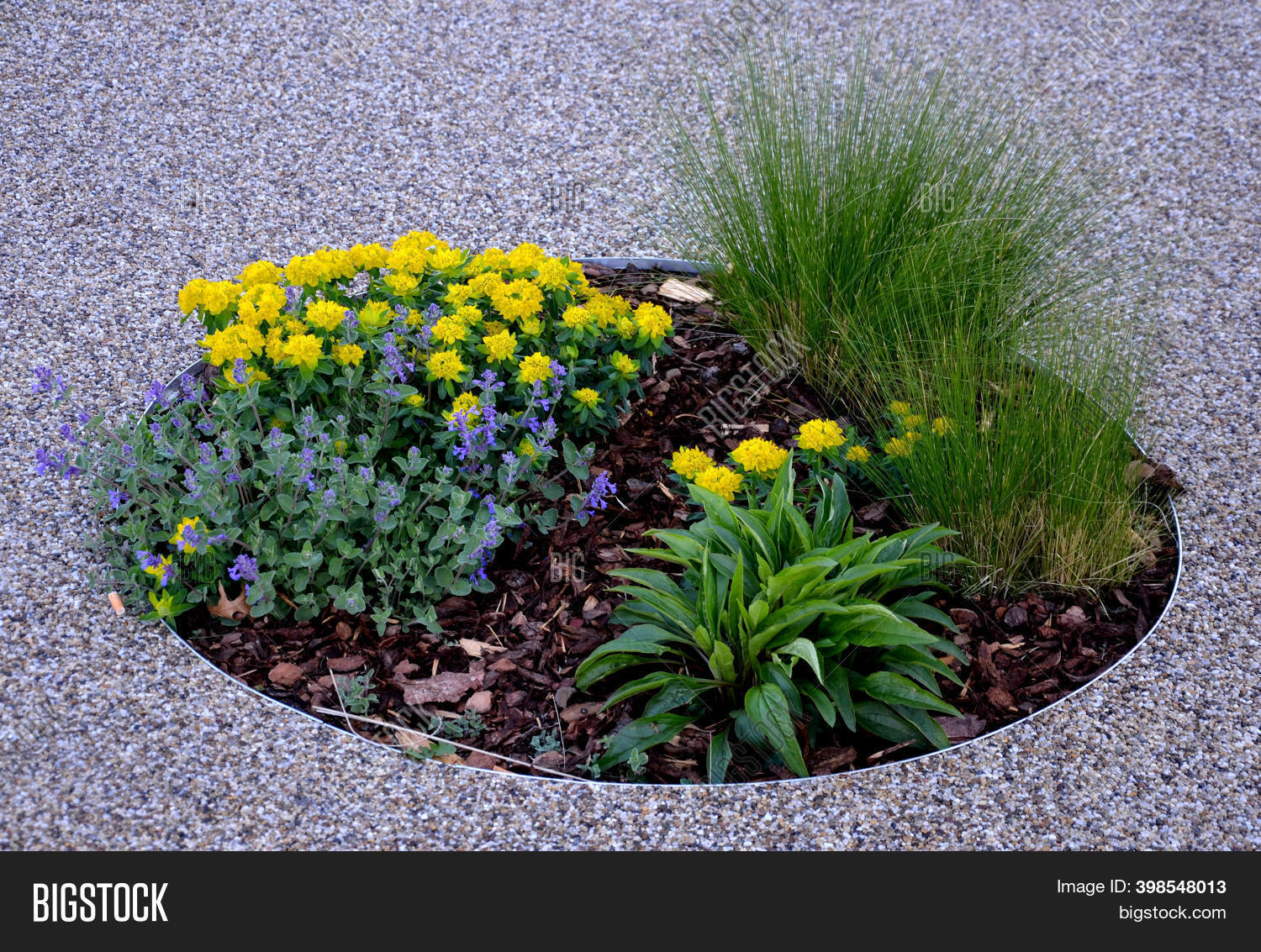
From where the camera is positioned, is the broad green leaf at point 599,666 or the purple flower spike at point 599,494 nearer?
the broad green leaf at point 599,666

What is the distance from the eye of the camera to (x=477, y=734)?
2152mm

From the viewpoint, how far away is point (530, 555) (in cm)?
254

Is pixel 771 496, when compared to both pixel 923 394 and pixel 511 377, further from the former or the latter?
pixel 511 377

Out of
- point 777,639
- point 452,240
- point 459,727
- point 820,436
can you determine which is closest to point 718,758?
point 777,639

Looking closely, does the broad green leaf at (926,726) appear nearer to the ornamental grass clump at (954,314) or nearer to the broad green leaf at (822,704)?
the broad green leaf at (822,704)

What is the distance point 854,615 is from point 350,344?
3.99ft

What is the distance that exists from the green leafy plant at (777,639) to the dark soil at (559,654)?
7 centimetres

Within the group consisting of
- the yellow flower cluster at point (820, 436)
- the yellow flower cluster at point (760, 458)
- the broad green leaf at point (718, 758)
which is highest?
the yellow flower cluster at point (820, 436)

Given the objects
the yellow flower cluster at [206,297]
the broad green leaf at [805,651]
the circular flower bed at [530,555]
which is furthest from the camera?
the yellow flower cluster at [206,297]

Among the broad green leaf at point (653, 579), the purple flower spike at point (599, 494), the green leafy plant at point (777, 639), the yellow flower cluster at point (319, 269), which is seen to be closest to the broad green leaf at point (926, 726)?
the green leafy plant at point (777, 639)

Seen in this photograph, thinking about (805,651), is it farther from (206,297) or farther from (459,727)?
(206,297)

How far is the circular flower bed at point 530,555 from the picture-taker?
6.91ft

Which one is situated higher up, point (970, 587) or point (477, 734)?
point (970, 587)

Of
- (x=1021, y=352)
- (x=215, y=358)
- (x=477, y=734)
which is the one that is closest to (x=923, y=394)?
(x=1021, y=352)
